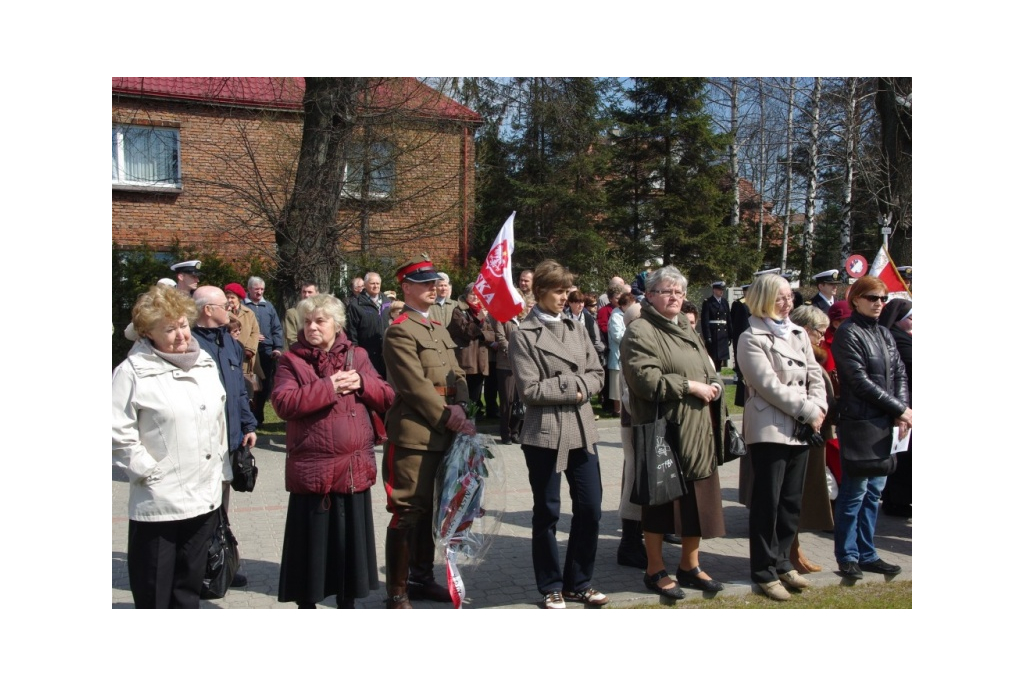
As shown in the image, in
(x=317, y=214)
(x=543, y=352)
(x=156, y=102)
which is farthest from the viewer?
(x=156, y=102)

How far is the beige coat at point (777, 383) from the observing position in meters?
4.87

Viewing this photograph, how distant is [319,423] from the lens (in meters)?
4.27

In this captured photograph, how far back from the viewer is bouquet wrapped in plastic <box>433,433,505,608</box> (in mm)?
4699

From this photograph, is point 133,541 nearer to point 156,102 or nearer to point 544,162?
point 156,102

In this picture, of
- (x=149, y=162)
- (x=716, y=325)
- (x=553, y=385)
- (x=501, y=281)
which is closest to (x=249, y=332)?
(x=501, y=281)

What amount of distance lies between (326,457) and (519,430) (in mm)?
1138

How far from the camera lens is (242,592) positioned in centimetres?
507

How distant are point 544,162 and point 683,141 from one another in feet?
14.1

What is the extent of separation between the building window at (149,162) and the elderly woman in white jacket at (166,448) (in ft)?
46.6

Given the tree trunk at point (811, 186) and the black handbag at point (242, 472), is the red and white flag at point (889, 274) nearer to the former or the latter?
the black handbag at point (242, 472)

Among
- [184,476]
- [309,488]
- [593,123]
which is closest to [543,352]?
[309,488]

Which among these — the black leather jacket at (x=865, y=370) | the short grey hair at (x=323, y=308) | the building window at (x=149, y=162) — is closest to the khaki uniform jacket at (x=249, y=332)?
the short grey hair at (x=323, y=308)

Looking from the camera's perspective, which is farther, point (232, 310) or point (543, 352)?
point (232, 310)

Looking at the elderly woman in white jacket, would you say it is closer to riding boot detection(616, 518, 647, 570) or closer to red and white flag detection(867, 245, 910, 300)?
riding boot detection(616, 518, 647, 570)
